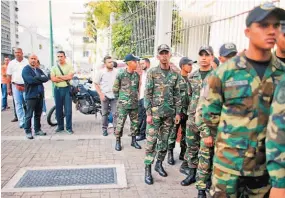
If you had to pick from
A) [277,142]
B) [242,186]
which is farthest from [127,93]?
[277,142]

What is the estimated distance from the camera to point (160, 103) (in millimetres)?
4188

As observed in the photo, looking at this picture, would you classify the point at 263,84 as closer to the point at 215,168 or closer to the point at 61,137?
the point at 215,168

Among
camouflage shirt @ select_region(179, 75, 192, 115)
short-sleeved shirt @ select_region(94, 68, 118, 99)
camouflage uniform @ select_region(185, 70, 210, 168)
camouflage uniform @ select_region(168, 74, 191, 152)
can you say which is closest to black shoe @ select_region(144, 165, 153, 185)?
camouflage uniform @ select_region(185, 70, 210, 168)

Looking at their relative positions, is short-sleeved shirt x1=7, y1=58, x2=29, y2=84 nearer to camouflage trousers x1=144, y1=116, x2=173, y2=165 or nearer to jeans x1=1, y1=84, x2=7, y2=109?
jeans x1=1, y1=84, x2=7, y2=109

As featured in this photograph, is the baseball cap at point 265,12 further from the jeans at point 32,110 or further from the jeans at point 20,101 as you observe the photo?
the jeans at point 20,101

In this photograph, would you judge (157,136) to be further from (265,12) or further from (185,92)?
(265,12)

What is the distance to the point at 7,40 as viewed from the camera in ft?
143

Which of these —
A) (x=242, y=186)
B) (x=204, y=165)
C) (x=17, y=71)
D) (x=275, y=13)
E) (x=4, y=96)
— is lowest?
(x=204, y=165)

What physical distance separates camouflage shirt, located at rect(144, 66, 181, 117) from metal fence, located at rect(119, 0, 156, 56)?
3740mm

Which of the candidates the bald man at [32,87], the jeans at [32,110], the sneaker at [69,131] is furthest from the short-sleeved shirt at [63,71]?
the sneaker at [69,131]

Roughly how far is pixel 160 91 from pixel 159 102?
160 millimetres

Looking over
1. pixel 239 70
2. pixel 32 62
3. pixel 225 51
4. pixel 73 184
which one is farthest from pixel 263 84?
pixel 32 62

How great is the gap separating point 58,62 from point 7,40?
41749 mm

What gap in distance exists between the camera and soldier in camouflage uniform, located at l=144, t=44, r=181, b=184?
417cm
